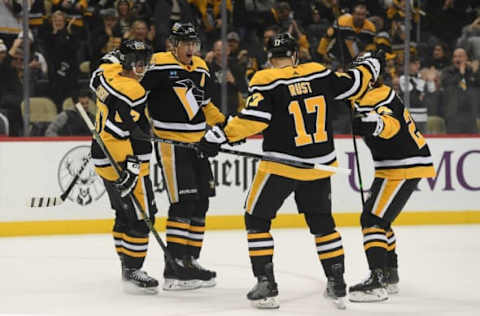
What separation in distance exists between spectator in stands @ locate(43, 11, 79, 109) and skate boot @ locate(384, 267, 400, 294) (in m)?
3.70

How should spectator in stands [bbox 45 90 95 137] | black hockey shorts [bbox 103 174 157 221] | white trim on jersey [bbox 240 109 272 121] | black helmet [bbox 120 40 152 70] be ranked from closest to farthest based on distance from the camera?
white trim on jersey [bbox 240 109 272 121] → black helmet [bbox 120 40 152 70] → black hockey shorts [bbox 103 174 157 221] → spectator in stands [bbox 45 90 95 137]

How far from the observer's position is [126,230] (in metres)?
5.52

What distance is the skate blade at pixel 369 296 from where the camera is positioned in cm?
510

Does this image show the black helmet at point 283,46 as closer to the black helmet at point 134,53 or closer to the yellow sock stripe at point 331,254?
the black helmet at point 134,53

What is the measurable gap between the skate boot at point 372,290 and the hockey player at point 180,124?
96 centimetres

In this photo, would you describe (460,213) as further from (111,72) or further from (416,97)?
(111,72)

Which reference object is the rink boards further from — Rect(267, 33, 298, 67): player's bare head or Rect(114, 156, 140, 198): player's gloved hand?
Rect(267, 33, 298, 67): player's bare head

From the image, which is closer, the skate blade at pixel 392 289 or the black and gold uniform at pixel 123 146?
the black and gold uniform at pixel 123 146

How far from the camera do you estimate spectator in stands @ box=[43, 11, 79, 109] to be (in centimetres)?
818

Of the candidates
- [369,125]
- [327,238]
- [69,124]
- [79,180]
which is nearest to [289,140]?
[369,125]

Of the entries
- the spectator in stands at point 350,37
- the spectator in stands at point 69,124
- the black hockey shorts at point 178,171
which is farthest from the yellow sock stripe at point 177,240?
Answer: the spectator in stands at point 350,37

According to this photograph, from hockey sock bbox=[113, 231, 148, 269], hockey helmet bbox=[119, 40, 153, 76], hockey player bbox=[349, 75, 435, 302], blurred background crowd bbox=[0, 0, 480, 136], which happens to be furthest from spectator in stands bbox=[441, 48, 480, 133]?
hockey helmet bbox=[119, 40, 153, 76]

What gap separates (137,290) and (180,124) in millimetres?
946

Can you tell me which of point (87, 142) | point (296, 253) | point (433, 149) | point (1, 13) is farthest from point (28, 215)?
point (433, 149)
